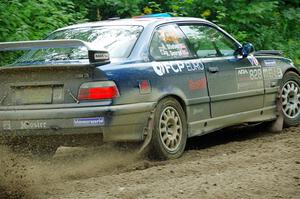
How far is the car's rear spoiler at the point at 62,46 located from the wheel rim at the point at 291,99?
11.0 ft

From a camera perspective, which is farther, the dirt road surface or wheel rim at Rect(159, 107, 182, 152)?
wheel rim at Rect(159, 107, 182, 152)

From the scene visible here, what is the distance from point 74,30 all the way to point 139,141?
175 centimetres

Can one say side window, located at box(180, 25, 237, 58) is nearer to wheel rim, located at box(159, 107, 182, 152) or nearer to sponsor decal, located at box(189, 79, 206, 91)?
sponsor decal, located at box(189, 79, 206, 91)

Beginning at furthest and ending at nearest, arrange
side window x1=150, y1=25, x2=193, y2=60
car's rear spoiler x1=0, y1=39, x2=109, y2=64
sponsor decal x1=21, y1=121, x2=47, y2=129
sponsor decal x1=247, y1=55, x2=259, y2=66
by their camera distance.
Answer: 1. sponsor decal x1=247, y1=55, x2=259, y2=66
2. side window x1=150, y1=25, x2=193, y2=60
3. sponsor decal x1=21, y1=121, x2=47, y2=129
4. car's rear spoiler x1=0, y1=39, x2=109, y2=64

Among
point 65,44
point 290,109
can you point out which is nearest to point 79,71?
point 65,44

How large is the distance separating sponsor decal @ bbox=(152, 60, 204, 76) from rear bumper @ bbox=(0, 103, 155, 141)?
0.49m

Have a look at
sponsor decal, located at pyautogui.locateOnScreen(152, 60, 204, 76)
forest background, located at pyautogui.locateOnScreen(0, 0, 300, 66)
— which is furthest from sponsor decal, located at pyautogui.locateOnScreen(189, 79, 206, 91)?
forest background, located at pyautogui.locateOnScreen(0, 0, 300, 66)

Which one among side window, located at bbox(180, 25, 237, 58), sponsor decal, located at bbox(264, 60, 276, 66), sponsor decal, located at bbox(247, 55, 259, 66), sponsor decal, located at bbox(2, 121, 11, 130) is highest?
side window, located at bbox(180, 25, 237, 58)

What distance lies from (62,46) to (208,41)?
2.40 metres

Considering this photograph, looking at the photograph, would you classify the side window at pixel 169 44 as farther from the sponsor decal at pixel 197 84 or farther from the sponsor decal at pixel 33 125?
the sponsor decal at pixel 33 125

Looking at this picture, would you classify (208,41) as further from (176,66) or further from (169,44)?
(176,66)

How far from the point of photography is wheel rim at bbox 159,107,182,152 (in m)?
6.85

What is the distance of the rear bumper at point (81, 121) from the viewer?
245 inches

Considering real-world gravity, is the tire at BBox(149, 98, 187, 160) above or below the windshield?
below
